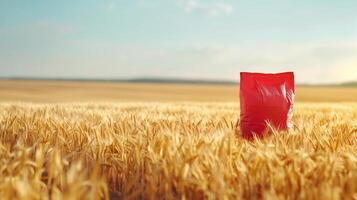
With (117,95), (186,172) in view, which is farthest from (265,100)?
(117,95)

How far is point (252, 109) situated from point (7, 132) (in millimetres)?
2290

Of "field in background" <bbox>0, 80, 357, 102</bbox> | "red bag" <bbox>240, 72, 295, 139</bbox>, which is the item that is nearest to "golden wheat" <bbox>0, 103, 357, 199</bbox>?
"red bag" <bbox>240, 72, 295, 139</bbox>

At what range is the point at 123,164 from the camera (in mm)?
3215

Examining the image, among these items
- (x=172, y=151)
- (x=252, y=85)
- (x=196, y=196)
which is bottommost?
(x=196, y=196)

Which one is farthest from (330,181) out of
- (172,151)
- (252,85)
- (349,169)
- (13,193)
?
(252,85)

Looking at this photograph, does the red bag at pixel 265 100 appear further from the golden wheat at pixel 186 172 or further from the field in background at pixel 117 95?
the field in background at pixel 117 95

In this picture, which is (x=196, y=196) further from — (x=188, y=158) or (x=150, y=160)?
(x=150, y=160)

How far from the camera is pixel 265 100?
4914mm

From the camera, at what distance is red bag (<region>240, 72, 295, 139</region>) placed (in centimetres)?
489

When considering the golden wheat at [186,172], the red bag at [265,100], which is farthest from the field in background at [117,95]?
the golden wheat at [186,172]

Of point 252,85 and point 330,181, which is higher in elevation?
point 252,85

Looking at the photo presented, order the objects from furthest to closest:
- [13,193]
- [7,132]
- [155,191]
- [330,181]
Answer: [7,132]
[155,191]
[330,181]
[13,193]

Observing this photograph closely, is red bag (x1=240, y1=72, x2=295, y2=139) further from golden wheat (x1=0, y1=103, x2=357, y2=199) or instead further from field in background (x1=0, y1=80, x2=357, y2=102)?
field in background (x1=0, y1=80, x2=357, y2=102)

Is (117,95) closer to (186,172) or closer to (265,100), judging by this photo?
(265,100)
